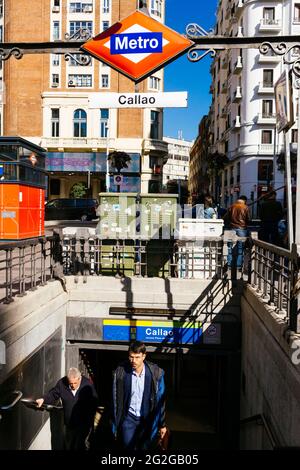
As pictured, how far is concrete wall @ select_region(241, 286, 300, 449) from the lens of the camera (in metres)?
4.52

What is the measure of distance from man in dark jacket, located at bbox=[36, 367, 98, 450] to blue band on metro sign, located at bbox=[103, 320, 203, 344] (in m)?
3.66

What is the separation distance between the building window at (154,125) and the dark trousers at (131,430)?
41.9 meters

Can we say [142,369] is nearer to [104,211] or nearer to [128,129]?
[104,211]

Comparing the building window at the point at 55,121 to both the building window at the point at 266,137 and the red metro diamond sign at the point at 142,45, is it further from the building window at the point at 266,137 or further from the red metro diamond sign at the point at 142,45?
the red metro diamond sign at the point at 142,45

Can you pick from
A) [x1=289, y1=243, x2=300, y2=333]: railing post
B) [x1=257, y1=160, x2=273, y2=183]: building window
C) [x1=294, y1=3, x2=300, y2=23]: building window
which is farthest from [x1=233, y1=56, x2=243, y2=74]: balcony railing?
[x1=289, y1=243, x2=300, y2=333]: railing post

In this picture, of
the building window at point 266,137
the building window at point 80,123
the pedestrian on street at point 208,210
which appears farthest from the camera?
the building window at point 266,137

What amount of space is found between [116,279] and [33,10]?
42.3m

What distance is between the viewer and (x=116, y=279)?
32.3 feet

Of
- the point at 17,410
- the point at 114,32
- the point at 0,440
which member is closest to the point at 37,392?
the point at 17,410

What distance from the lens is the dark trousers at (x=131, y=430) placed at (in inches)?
201

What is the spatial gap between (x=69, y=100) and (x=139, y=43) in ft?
135

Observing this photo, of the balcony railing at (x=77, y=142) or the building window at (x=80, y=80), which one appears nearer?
the balcony railing at (x=77, y=142)

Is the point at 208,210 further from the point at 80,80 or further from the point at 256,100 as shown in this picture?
the point at 256,100

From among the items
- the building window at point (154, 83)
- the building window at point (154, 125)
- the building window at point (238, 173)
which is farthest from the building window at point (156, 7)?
the building window at point (238, 173)
